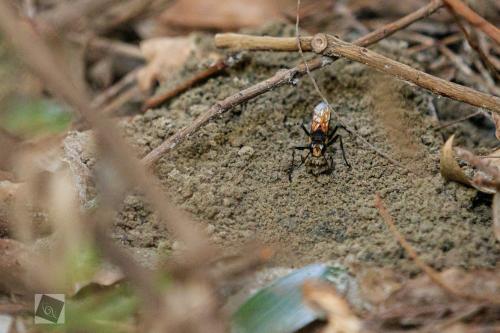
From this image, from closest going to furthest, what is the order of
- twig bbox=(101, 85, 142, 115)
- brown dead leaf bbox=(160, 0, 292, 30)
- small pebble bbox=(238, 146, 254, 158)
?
small pebble bbox=(238, 146, 254, 158)
twig bbox=(101, 85, 142, 115)
brown dead leaf bbox=(160, 0, 292, 30)

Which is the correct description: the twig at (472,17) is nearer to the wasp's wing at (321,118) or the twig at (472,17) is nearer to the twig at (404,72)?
the twig at (404,72)

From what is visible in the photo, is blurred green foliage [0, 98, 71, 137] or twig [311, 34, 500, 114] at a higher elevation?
blurred green foliage [0, 98, 71, 137]

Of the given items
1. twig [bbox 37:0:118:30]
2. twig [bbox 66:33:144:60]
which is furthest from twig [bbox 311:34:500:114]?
twig [bbox 37:0:118:30]

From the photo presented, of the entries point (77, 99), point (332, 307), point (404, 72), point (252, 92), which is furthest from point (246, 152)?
point (77, 99)

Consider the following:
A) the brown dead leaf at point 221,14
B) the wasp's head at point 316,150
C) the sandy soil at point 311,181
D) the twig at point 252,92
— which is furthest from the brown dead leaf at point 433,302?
the brown dead leaf at point 221,14

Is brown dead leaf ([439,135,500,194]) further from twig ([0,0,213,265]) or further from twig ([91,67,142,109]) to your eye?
twig ([91,67,142,109])

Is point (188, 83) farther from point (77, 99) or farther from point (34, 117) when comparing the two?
point (77, 99)

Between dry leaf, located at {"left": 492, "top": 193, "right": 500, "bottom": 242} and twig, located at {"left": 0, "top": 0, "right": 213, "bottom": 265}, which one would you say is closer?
twig, located at {"left": 0, "top": 0, "right": 213, "bottom": 265}

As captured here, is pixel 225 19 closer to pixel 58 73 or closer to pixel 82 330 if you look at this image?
pixel 82 330
